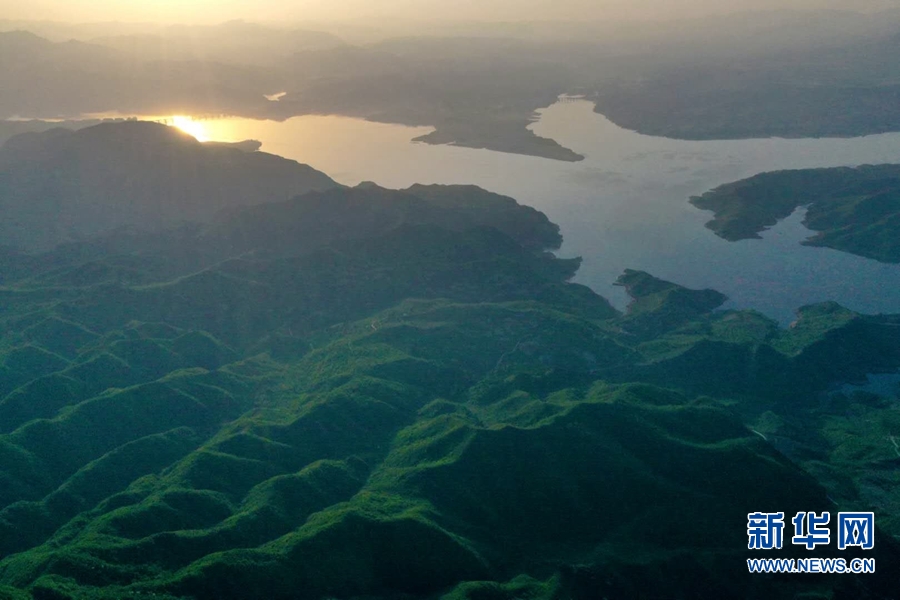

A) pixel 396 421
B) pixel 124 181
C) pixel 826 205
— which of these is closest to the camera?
pixel 396 421

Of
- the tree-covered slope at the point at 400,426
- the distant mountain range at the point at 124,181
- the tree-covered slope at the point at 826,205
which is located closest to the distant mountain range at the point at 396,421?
the tree-covered slope at the point at 400,426

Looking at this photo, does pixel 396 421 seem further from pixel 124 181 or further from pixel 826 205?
pixel 826 205

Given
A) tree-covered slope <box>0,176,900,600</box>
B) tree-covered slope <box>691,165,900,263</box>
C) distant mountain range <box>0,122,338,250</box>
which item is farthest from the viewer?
distant mountain range <box>0,122,338,250</box>

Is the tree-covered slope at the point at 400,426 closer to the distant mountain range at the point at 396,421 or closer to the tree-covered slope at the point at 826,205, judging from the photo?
the distant mountain range at the point at 396,421

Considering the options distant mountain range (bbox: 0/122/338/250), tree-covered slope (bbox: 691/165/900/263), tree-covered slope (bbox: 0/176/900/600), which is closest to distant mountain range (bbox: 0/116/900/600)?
tree-covered slope (bbox: 0/176/900/600)

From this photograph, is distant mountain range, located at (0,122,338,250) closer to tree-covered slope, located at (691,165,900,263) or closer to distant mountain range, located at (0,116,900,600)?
distant mountain range, located at (0,116,900,600)

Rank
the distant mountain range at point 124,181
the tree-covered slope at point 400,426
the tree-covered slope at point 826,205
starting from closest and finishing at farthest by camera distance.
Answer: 1. the tree-covered slope at point 400,426
2. the tree-covered slope at point 826,205
3. the distant mountain range at point 124,181

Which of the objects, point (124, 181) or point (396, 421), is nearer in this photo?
Answer: point (396, 421)

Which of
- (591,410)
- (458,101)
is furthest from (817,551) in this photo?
(458,101)

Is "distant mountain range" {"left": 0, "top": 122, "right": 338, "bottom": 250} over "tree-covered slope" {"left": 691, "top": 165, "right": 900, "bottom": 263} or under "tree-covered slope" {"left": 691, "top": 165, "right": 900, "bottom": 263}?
over

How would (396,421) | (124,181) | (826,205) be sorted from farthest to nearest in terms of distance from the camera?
(124,181), (826,205), (396,421)

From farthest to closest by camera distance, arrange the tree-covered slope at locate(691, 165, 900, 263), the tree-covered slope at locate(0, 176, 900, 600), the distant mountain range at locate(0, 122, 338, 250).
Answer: the distant mountain range at locate(0, 122, 338, 250), the tree-covered slope at locate(691, 165, 900, 263), the tree-covered slope at locate(0, 176, 900, 600)

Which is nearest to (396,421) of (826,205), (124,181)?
(124,181)
